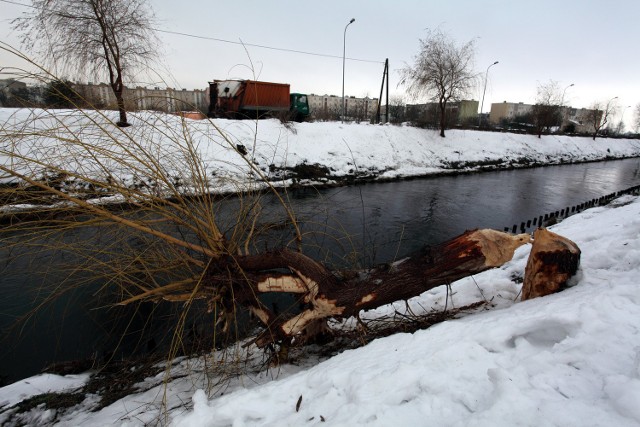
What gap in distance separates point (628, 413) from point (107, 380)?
14.6 ft

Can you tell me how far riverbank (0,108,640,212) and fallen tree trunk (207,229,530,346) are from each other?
84 cm

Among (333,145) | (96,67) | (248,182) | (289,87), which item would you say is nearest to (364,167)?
(333,145)

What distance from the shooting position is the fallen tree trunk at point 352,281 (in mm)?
2934

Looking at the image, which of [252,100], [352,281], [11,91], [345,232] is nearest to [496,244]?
[352,281]

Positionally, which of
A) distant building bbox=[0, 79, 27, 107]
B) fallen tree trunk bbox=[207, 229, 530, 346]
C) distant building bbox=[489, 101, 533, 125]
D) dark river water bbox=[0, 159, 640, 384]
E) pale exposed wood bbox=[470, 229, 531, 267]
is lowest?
dark river water bbox=[0, 159, 640, 384]

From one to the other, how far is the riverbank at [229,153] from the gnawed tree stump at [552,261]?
2502 mm

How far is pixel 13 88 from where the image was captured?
7.54 feet

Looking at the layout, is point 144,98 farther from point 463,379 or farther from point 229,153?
point 229,153

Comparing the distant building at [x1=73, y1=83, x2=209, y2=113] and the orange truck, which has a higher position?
the orange truck

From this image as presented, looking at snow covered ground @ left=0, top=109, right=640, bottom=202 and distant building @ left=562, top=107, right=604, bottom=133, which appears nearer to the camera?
snow covered ground @ left=0, top=109, right=640, bottom=202

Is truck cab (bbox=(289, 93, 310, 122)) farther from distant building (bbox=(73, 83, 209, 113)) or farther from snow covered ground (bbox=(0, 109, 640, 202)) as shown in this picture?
distant building (bbox=(73, 83, 209, 113))

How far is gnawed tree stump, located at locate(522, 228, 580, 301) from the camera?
2818mm

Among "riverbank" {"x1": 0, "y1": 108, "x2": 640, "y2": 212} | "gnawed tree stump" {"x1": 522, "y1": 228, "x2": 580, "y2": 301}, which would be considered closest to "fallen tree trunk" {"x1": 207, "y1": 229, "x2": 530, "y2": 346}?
"gnawed tree stump" {"x1": 522, "y1": 228, "x2": 580, "y2": 301}

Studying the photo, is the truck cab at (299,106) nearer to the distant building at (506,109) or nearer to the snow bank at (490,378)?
the snow bank at (490,378)
